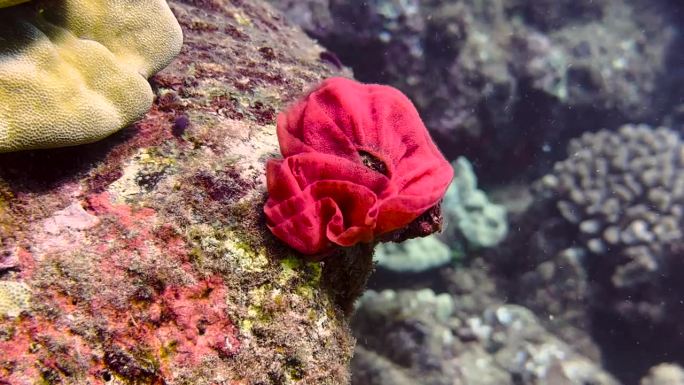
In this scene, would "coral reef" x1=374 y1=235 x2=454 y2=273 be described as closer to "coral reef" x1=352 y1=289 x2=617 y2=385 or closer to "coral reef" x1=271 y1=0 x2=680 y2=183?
"coral reef" x1=352 y1=289 x2=617 y2=385

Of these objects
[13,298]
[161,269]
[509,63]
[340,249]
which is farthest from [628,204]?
[13,298]

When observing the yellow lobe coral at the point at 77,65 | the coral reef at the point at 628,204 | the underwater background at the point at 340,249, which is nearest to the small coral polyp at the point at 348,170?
the underwater background at the point at 340,249

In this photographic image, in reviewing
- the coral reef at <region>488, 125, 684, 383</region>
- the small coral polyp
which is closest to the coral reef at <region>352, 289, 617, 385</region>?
the coral reef at <region>488, 125, 684, 383</region>

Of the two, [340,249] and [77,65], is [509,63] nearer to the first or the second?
[340,249]

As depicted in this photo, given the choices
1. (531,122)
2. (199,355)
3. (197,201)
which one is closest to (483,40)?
(531,122)

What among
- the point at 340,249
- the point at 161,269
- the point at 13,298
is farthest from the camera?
the point at 340,249
